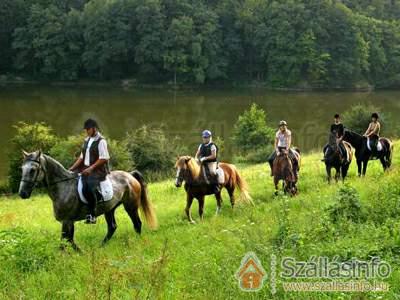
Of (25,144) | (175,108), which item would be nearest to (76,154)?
(25,144)

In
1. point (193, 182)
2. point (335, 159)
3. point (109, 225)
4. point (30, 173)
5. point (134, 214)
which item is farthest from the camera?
point (335, 159)

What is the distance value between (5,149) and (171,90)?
154ft

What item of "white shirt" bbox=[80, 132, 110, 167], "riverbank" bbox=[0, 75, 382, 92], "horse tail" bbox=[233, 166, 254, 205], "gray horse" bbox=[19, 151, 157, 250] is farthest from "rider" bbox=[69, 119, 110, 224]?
"riverbank" bbox=[0, 75, 382, 92]

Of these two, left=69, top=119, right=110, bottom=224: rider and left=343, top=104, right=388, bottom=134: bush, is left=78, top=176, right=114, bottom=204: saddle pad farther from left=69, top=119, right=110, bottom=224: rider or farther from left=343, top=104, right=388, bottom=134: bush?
left=343, top=104, right=388, bottom=134: bush

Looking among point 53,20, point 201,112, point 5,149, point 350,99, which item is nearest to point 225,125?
point 201,112

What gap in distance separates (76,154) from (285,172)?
13454 millimetres

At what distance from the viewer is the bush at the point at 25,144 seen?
80.9 ft

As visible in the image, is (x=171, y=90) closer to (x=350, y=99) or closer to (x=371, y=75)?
(x=350, y=99)

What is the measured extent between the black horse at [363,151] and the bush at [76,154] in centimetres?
1267

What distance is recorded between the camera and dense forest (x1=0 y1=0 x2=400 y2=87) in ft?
275

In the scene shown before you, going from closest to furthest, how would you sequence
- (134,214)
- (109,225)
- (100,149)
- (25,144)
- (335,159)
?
1. (100,149)
2. (109,225)
3. (134,214)
4. (335,159)
5. (25,144)

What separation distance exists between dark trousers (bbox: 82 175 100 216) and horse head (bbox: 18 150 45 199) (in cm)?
88

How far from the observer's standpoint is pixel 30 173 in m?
8.76

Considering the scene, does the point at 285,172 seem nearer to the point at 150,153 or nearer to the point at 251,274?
the point at 251,274
